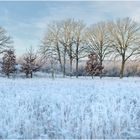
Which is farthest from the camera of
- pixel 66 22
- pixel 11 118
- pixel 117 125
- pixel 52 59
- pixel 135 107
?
pixel 66 22

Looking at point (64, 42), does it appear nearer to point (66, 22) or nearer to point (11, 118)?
point (66, 22)

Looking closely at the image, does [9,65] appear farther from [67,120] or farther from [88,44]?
[67,120]

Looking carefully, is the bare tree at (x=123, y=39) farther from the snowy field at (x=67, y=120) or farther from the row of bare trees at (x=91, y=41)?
the snowy field at (x=67, y=120)

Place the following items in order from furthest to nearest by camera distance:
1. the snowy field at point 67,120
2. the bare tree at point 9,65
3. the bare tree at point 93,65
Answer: the bare tree at point 9,65 < the bare tree at point 93,65 < the snowy field at point 67,120

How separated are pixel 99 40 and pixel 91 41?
1.52 m

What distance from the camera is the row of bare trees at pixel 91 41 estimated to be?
43.1m

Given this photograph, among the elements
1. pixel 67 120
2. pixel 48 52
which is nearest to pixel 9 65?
pixel 48 52

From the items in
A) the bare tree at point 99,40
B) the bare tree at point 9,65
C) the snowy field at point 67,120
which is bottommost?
the snowy field at point 67,120

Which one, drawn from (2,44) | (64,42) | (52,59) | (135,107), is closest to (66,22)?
(64,42)

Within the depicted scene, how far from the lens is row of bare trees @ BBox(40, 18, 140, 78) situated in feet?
141

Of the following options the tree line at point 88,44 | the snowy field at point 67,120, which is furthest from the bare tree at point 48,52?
the snowy field at point 67,120

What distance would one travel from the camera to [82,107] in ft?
26.3

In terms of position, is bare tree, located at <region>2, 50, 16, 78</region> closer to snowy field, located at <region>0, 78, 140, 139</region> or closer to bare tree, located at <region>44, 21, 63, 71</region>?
bare tree, located at <region>44, 21, 63, 71</region>

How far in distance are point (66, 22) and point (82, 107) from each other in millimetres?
41932
